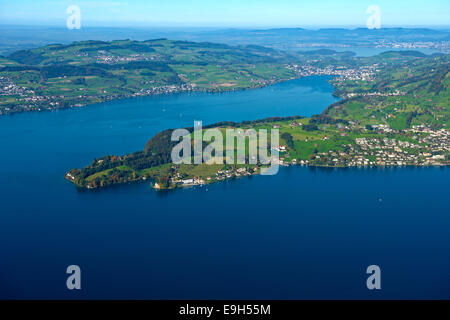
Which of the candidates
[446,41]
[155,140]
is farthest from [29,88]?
[446,41]

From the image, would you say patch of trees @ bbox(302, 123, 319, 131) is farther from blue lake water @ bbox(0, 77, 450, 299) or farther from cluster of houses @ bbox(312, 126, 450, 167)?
blue lake water @ bbox(0, 77, 450, 299)

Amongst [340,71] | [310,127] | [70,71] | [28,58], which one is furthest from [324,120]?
[28,58]

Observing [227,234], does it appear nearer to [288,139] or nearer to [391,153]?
[288,139]

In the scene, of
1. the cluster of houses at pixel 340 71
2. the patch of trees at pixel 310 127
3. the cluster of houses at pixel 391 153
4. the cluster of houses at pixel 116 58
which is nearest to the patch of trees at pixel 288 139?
the cluster of houses at pixel 391 153

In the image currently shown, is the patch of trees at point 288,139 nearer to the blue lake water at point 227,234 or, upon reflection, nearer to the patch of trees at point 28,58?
the blue lake water at point 227,234

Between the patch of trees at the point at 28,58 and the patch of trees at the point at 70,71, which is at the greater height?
the patch of trees at the point at 28,58

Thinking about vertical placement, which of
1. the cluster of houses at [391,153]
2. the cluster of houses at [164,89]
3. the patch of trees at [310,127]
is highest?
the cluster of houses at [164,89]

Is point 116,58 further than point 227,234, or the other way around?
point 116,58

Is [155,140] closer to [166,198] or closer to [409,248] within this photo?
[166,198]
